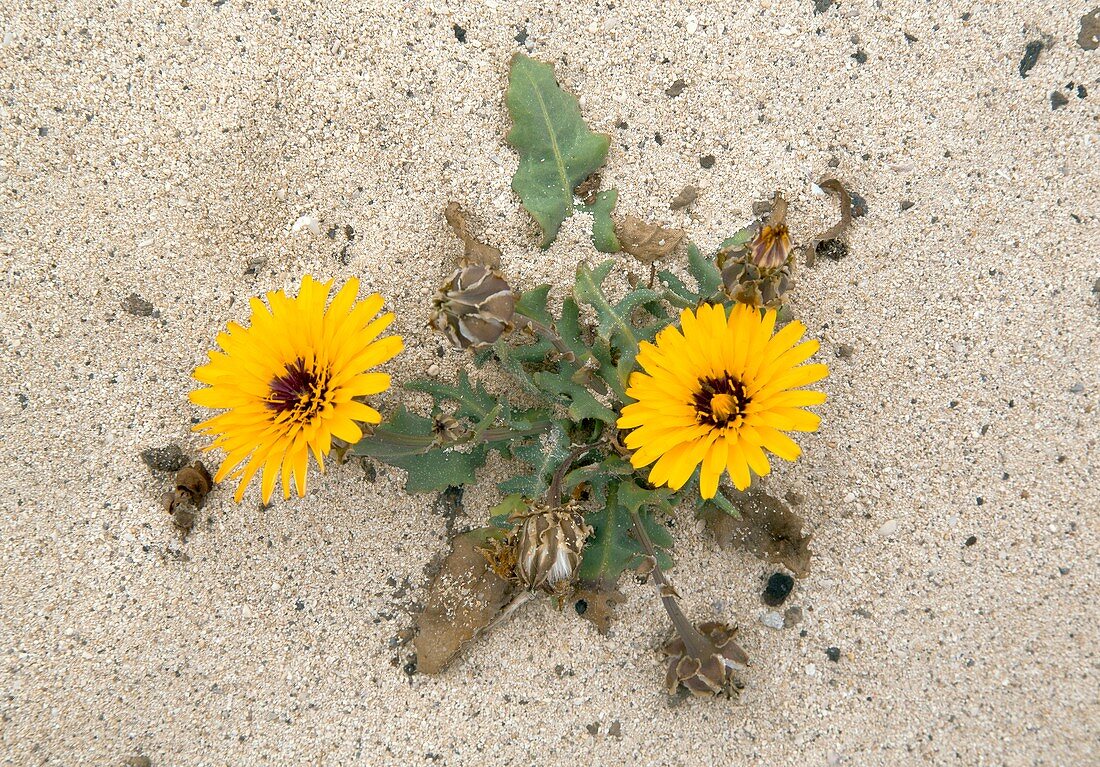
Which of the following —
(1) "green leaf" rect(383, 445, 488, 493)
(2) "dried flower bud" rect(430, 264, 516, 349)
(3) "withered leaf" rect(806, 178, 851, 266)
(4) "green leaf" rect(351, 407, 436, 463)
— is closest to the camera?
(2) "dried flower bud" rect(430, 264, 516, 349)

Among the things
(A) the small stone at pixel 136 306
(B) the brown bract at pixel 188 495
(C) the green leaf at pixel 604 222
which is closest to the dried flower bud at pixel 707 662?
(C) the green leaf at pixel 604 222

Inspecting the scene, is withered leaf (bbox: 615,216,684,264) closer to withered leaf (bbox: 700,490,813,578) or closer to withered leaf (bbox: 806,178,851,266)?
withered leaf (bbox: 806,178,851,266)

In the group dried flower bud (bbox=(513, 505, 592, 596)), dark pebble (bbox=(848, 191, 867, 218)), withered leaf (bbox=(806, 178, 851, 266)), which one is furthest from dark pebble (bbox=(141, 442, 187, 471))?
dark pebble (bbox=(848, 191, 867, 218))

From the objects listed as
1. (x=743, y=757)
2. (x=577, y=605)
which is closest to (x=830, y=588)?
(x=743, y=757)

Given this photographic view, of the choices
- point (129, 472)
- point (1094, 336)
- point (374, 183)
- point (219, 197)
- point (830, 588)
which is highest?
point (1094, 336)

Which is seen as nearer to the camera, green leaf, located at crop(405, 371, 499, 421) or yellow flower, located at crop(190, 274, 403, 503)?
yellow flower, located at crop(190, 274, 403, 503)

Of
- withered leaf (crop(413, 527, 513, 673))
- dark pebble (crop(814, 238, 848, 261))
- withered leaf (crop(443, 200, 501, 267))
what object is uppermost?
dark pebble (crop(814, 238, 848, 261))

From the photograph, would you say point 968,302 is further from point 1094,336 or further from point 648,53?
point 648,53

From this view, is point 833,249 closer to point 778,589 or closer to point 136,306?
point 778,589
